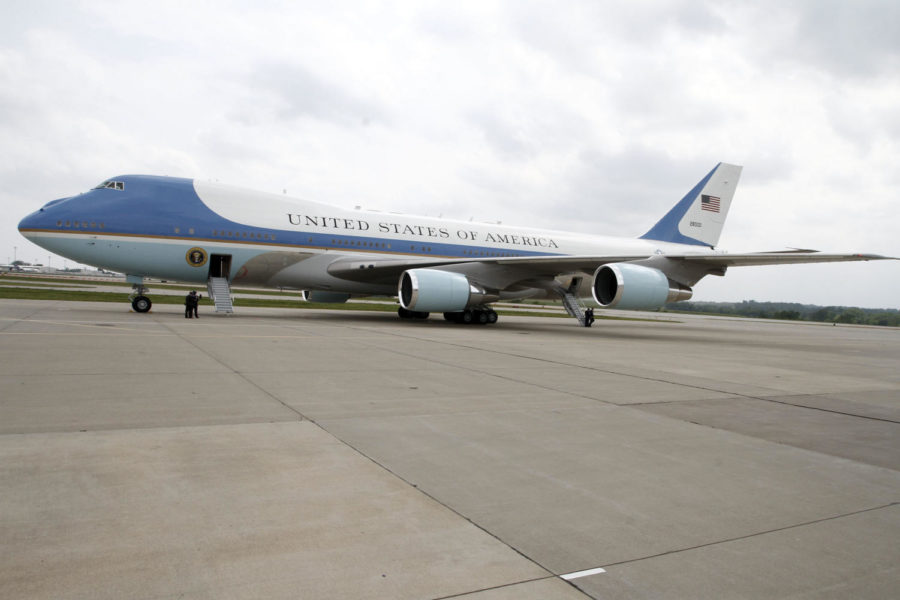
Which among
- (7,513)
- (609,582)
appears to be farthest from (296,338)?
(609,582)

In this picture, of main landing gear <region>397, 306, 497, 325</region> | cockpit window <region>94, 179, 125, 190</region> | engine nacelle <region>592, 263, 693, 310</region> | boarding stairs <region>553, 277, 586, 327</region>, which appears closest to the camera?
cockpit window <region>94, 179, 125, 190</region>

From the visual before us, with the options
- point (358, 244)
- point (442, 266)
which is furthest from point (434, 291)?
point (358, 244)

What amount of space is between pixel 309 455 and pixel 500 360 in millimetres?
6079

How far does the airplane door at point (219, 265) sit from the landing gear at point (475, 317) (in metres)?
7.00

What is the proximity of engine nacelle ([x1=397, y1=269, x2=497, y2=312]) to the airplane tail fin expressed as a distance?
11.3 metres

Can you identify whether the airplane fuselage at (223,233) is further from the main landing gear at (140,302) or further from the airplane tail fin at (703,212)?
the airplane tail fin at (703,212)

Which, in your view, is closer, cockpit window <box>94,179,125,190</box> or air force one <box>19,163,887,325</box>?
air force one <box>19,163,887,325</box>

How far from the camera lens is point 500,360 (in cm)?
980

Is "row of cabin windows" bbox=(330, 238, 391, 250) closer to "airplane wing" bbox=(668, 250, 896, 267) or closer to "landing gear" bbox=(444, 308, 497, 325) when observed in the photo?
"landing gear" bbox=(444, 308, 497, 325)

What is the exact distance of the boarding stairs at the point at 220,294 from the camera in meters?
16.6

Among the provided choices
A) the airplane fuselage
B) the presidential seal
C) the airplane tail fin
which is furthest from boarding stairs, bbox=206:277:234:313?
the airplane tail fin

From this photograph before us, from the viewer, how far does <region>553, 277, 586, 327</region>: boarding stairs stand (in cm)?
2064

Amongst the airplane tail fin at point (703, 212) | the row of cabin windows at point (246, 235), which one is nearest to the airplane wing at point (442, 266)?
the row of cabin windows at point (246, 235)

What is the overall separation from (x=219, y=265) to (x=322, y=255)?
300cm
